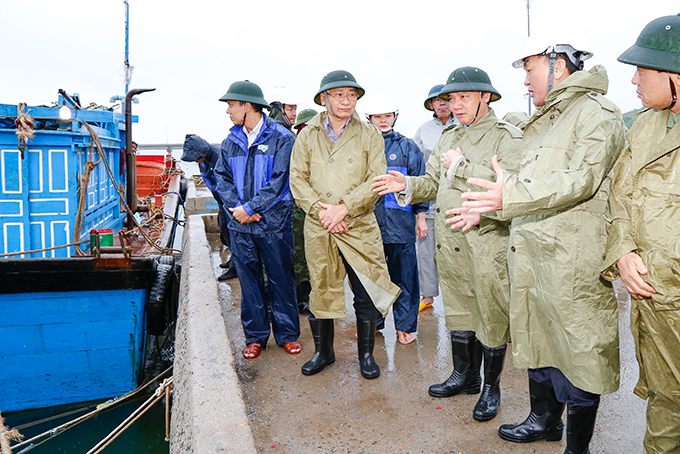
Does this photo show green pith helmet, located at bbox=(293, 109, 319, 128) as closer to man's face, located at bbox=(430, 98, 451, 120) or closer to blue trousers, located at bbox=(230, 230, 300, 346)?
man's face, located at bbox=(430, 98, 451, 120)

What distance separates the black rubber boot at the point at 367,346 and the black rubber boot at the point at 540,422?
1051mm

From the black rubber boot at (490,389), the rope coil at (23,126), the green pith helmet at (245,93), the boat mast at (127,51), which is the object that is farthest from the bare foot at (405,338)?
the boat mast at (127,51)

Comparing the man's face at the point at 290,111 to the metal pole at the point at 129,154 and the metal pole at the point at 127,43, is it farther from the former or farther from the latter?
the metal pole at the point at 127,43

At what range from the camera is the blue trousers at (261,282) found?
3701mm

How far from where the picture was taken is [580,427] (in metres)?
2.25

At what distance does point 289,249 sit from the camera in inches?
148

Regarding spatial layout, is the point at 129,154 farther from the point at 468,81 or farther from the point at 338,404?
the point at 468,81

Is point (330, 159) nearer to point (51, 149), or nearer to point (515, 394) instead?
point (515, 394)

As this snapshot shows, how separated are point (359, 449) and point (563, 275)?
1.39 metres

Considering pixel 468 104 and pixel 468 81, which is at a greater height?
pixel 468 81

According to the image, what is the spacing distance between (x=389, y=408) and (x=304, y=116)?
321 centimetres

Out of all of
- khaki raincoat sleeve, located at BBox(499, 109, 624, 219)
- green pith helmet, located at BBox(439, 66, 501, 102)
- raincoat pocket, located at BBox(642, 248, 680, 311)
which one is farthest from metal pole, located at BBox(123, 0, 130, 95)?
raincoat pocket, located at BBox(642, 248, 680, 311)

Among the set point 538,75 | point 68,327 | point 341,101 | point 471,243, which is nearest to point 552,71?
point 538,75

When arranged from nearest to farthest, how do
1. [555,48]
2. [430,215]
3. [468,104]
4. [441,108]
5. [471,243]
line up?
[555,48]
[471,243]
[468,104]
[441,108]
[430,215]
